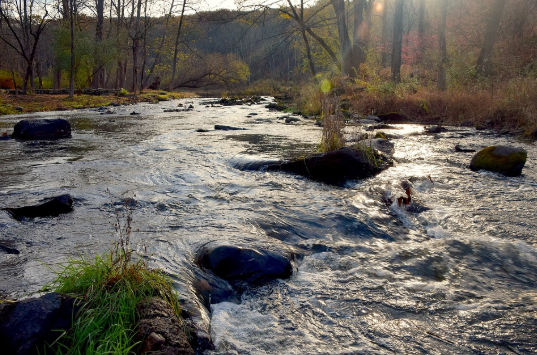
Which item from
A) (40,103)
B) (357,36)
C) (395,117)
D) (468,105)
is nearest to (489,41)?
(357,36)

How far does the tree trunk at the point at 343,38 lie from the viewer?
17.0m

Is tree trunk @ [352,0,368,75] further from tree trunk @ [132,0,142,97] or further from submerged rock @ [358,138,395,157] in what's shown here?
tree trunk @ [132,0,142,97]

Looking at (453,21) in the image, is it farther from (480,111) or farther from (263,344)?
(263,344)

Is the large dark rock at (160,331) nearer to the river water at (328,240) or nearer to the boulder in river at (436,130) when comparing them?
the river water at (328,240)

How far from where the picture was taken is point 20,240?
11.1 ft

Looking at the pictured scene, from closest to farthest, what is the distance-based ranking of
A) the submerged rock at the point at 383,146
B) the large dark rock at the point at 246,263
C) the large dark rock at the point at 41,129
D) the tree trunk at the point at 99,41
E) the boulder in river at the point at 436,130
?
1. the large dark rock at the point at 246,263
2. the submerged rock at the point at 383,146
3. the large dark rock at the point at 41,129
4. the boulder in river at the point at 436,130
5. the tree trunk at the point at 99,41

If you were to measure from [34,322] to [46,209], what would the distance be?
8.64ft

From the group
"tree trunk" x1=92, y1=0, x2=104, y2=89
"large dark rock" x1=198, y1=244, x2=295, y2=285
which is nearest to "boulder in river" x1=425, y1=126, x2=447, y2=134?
"large dark rock" x1=198, y1=244, x2=295, y2=285

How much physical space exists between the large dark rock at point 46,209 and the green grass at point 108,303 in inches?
82.3

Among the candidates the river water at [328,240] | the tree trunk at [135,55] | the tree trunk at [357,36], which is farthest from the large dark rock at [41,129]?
the tree trunk at [135,55]

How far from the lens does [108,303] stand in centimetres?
195

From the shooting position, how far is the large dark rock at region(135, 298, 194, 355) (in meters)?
1.78

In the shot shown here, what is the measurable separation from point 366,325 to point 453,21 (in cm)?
2552

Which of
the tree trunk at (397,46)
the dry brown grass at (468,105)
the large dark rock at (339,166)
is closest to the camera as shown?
the large dark rock at (339,166)
